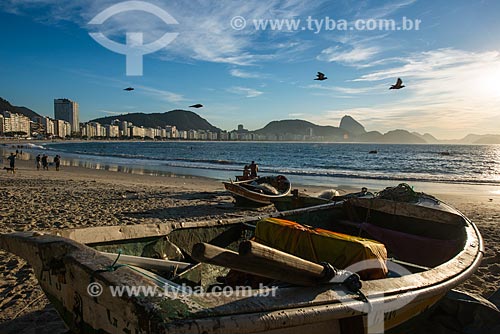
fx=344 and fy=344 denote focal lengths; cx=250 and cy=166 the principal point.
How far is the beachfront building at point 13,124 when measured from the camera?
143750mm

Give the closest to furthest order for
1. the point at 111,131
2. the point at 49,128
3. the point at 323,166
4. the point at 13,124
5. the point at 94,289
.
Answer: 1. the point at 94,289
2. the point at 323,166
3. the point at 13,124
4. the point at 49,128
5. the point at 111,131

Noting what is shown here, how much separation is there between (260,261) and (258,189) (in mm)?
10280

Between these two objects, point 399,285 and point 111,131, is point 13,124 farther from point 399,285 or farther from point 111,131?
point 399,285

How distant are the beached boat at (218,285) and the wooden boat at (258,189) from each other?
681 cm

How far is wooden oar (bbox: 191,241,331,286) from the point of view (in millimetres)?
1719

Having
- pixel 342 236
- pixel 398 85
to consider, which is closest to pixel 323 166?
pixel 398 85

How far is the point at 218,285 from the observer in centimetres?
287

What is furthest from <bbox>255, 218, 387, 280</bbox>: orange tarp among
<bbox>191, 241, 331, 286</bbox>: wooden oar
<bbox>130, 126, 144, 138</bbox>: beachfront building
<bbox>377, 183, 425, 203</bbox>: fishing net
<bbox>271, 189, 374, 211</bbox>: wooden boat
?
<bbox>130, 126, 144, 138</bbox>: beachfront building

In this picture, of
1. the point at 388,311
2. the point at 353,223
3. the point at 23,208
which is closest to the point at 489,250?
the point at 353,223

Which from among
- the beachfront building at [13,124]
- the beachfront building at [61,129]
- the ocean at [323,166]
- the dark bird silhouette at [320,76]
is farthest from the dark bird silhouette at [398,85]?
the beachfront building at [61,129]

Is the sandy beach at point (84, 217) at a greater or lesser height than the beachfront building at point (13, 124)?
lesser

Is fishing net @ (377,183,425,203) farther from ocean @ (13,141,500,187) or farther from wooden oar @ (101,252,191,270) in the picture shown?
ocean @ (13,141,500,187)

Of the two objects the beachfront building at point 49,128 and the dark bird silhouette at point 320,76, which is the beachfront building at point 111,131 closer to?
the beachfront building at point 49,128

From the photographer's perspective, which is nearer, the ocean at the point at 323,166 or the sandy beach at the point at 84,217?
the sandy beach at the point at 84,217
